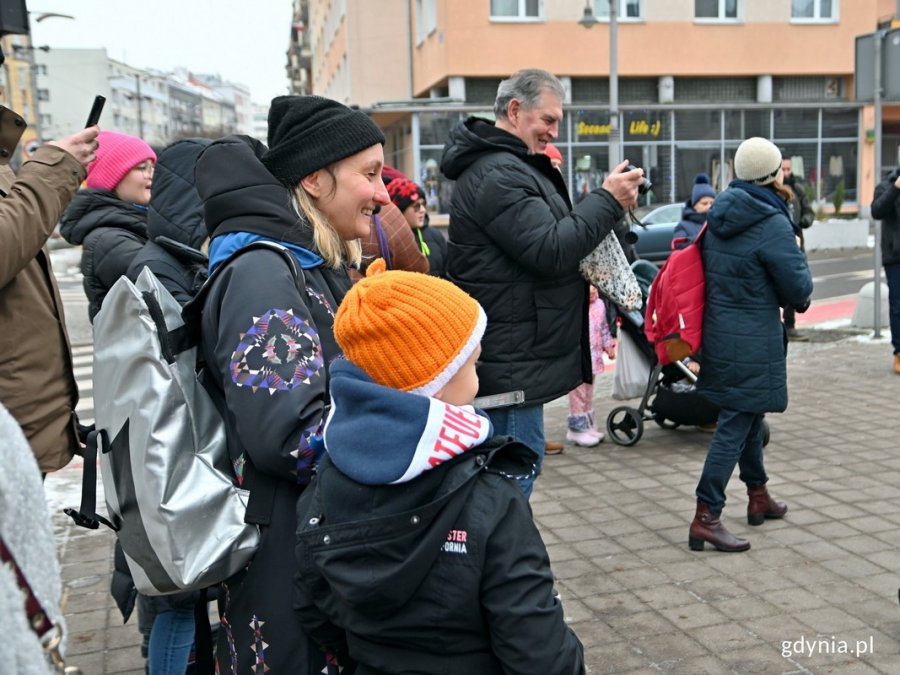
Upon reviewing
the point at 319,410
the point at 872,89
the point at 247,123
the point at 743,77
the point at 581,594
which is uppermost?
the point at 247,123

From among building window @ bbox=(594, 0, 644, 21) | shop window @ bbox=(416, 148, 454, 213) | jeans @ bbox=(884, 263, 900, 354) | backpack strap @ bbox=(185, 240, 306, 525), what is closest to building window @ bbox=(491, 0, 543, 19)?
building window @ bbox=(594, 0, 644, 21)

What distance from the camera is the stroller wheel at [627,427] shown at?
671 centimetres

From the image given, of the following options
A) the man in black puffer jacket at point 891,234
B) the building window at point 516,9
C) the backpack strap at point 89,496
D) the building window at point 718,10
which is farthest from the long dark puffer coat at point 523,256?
the building window at point 718,10

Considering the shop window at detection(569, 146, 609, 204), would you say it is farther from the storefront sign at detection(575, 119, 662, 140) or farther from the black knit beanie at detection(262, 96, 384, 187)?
the black knit beanie at detection(262, 96, 384, 187)

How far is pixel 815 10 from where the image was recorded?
28594 mm

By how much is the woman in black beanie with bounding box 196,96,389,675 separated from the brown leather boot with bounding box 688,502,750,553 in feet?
9.41

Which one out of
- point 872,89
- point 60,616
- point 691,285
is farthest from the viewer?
point 872,89

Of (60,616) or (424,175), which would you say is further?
(424,175)

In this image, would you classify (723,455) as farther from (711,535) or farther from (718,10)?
(718,10)

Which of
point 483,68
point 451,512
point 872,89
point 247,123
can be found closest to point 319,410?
point 451,512

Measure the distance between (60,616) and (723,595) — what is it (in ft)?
11.4

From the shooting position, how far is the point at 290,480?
2.06 m

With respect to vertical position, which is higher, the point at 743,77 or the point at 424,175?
the point at 743,77

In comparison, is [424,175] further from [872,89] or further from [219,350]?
[219,350]
